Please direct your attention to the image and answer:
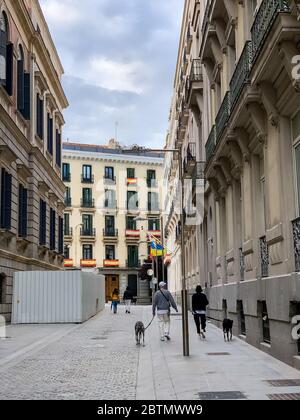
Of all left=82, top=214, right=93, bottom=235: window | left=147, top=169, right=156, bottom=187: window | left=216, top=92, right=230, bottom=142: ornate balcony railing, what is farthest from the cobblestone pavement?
left=147, top=169, right=156, bottom=187: window

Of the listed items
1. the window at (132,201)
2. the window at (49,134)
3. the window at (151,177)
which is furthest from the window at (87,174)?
the window at (49,134)

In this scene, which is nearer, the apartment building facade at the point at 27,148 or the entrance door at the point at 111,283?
the apartment building facade at the point at 27,148

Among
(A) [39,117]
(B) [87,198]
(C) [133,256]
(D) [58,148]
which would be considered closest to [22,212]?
(A) [39,117]

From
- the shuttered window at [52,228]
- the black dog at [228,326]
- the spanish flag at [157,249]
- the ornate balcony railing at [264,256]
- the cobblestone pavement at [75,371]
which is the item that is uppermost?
the shuttered window at [52,228]

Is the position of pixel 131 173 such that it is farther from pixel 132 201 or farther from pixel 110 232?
pixel 110 232

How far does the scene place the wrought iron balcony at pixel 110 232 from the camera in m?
73.2

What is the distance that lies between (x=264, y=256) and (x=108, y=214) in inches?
2379

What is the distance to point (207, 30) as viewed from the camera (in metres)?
19.7

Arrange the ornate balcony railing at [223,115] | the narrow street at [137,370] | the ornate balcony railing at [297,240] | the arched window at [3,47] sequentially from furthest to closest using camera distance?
the arched window at [3,47]
the ornate balcony railing at [223,115]
the ornate balcony railing at [297,240]
the narrow street at [137,370]

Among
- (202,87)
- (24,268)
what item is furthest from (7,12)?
(24,268)

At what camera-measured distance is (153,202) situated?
76.0 m

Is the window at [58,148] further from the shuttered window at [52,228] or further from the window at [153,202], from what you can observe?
the window at [153,202]

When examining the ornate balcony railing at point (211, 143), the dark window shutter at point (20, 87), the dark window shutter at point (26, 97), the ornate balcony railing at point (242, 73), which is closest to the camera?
the ornate balcony railing at point (242, 73)

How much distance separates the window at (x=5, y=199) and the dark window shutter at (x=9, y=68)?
3.75m
